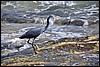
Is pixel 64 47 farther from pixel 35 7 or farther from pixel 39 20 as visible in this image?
pixel 35 7

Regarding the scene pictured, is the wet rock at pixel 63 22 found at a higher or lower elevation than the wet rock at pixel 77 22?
lower

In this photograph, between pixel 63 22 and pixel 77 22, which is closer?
pixel 77 22

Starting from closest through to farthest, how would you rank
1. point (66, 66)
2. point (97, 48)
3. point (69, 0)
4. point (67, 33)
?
point (66, 66) < point (97, 48) < point (67, 33) < point (69, 0)

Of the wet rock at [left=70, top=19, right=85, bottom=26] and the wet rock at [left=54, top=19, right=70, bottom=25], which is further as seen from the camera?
the wet rock at [left=54, top=19, right=70, bottom=25]

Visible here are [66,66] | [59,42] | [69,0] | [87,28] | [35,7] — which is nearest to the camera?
[66,66]

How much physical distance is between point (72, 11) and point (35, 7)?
9.48 ft

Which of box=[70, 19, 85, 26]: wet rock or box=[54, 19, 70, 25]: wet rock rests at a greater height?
box=[70, 19, 85, 26]: wet rock

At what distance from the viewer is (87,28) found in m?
14.4

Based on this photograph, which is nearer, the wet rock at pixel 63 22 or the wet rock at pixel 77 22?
the wet rock at pixel 77 22

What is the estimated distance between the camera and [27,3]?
21703 millimetres

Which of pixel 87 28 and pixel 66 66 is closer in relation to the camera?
pixel 66 66

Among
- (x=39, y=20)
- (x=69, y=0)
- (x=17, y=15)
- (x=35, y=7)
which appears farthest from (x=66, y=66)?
(x=69, y=0)

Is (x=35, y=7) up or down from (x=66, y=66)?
down

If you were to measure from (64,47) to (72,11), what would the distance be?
831 centimetres
